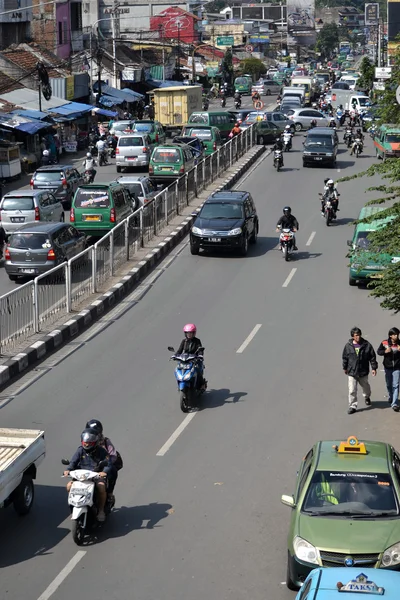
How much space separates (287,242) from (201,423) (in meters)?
13.0

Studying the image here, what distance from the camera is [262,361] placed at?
1870 cm

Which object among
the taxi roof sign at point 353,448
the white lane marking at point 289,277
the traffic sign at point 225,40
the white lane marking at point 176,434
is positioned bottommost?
the white lane marking at point 289,277

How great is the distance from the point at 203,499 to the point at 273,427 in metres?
3.00

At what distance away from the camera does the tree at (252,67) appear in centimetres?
11631

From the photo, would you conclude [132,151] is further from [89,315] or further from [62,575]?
[62,575]

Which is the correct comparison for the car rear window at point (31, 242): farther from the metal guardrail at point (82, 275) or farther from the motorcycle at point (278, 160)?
the motorcycle at point (278, 160)

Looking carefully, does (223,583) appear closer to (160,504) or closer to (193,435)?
(160,504)

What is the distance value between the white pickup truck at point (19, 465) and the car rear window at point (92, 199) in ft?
56.7

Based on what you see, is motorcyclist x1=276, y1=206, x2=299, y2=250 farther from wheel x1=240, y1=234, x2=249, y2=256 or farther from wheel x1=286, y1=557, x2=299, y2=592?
wheel x1=286, y1=557, x2=299, y2=592

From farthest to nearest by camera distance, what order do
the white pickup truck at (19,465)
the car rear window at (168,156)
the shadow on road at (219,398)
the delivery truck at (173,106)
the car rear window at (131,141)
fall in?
the delivery truck at (173,106) < the car rear window at (131,141) < the car rear window at (168,156) < the shadow on road at (219,398) < the white pickup truck at (19,465)

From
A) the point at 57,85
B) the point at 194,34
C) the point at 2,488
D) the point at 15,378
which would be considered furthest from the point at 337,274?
the point at 194,34

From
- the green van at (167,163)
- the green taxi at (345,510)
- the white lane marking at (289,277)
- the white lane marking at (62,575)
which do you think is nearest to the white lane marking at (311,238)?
the white lane marking at (289,277)

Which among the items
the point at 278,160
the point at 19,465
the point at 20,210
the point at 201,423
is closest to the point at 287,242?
the point at 20,210

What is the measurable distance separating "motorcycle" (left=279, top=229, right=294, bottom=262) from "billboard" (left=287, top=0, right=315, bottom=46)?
137 m
